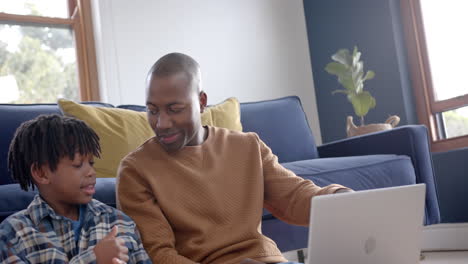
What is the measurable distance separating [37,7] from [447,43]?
2.44 metres

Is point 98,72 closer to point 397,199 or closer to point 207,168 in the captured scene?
point 207,168

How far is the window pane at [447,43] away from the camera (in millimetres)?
3648

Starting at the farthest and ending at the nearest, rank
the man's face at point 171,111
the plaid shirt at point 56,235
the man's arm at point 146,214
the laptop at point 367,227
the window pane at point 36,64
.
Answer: the window pane at point 36,64, the man's face at point 171,111, the man's arm at point 146,214, the plaid shirt at point 56,235, the laptop at point 367,227

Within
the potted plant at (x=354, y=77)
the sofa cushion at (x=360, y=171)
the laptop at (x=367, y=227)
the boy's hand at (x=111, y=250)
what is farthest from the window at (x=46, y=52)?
the laptop at (x=367, y=227)

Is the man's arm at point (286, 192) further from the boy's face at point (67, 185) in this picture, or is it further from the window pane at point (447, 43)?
the window pane at point (447, 43)

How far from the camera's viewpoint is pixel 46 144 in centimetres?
137

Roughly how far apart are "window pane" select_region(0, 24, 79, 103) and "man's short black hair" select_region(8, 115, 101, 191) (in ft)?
6.66

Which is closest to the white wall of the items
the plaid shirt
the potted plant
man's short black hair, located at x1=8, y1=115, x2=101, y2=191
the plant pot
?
the potted plant

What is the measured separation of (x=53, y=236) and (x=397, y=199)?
0.71 meters

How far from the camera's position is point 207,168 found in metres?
1.52

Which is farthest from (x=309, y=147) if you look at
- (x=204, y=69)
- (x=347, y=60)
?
(x=204, y=69)

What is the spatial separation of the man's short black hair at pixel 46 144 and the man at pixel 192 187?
0.42 feet

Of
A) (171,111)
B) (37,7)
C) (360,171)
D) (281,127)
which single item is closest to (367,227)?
(171,111)

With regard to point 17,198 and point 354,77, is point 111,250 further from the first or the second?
point 354,77
